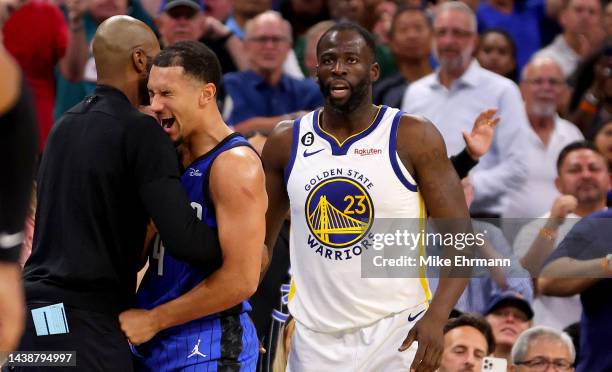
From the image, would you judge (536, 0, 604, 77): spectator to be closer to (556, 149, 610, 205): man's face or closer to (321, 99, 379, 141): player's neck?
(556, 149, 610, 205): man's face

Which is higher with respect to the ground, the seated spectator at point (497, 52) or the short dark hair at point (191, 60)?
the seated spectator at point (497, 52)

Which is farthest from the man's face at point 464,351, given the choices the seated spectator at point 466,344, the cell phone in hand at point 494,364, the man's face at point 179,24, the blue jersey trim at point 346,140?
the man's face at point 179,24

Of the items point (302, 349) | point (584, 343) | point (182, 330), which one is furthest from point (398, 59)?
point (182, 330)

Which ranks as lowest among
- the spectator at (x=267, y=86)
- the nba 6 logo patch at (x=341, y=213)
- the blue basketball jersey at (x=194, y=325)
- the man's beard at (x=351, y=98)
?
the blue basketball jersey at (x=194, y=325)

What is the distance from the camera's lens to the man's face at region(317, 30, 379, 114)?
15.6ft

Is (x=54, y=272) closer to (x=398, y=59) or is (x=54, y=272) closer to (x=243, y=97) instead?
(x=243, y=97)

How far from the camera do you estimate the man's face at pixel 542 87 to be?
8.20 meters

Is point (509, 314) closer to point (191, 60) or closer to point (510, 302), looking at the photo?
point (510, 302)

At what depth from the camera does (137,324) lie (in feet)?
13.2

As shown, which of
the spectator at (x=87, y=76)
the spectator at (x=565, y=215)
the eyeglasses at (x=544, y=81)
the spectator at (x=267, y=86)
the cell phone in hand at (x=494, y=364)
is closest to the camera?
the cell phone in hand at (x=494, y=364)

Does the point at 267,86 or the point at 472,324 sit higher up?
the point at 267,86

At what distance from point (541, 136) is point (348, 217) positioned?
3802 mm

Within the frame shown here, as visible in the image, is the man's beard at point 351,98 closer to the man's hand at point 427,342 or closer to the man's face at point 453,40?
the man's hand at point 427,342

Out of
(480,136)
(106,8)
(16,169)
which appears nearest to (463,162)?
(480,136)
